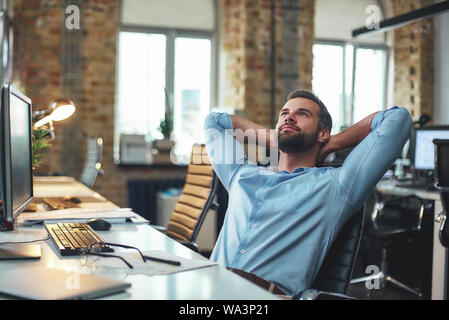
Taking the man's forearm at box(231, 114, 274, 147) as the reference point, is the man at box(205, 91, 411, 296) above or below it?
below

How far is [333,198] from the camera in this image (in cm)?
153

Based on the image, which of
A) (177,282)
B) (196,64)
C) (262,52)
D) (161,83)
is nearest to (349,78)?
(262,52)

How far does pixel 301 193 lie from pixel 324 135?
0.92 ft

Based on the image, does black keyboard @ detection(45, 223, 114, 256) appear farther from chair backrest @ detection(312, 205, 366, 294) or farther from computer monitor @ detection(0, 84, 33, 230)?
chair backrest @ detection(312, 205, 366, 294)

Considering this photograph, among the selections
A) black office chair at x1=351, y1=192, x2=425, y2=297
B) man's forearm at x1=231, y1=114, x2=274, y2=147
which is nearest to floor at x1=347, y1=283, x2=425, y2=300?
black office chair at x1=351, y1=192, x2=425, y2=297

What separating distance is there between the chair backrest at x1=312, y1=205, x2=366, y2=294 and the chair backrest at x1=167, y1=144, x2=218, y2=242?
89cm

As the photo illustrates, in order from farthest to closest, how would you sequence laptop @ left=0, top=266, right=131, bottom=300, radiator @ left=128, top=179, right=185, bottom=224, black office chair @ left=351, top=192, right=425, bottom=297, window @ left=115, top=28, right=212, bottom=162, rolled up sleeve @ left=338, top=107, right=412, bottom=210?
window @ left=115, top=28, right=212, bottom=162
radiator @ left=128, top=179, right=185, bottom=224
black office chair @ left=351, top=192, right=425, bottom=297
rolled up sleeve @ left=338, top=107, right=412, bottom=210
laptop @ left=0, top=266, right=131, bottom=300

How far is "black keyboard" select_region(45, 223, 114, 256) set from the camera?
1.31 metres

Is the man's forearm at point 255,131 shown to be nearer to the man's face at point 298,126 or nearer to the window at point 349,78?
the man's face at point 298,126

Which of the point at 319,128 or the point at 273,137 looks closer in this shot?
the point at 319,128

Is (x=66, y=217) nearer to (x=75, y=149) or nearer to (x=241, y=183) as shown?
(x=241, y=183)

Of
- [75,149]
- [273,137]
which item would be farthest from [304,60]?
[273,137]

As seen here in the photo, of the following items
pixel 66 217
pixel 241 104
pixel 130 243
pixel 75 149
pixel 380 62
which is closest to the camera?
pixel 130 243

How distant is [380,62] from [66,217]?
227 inches
